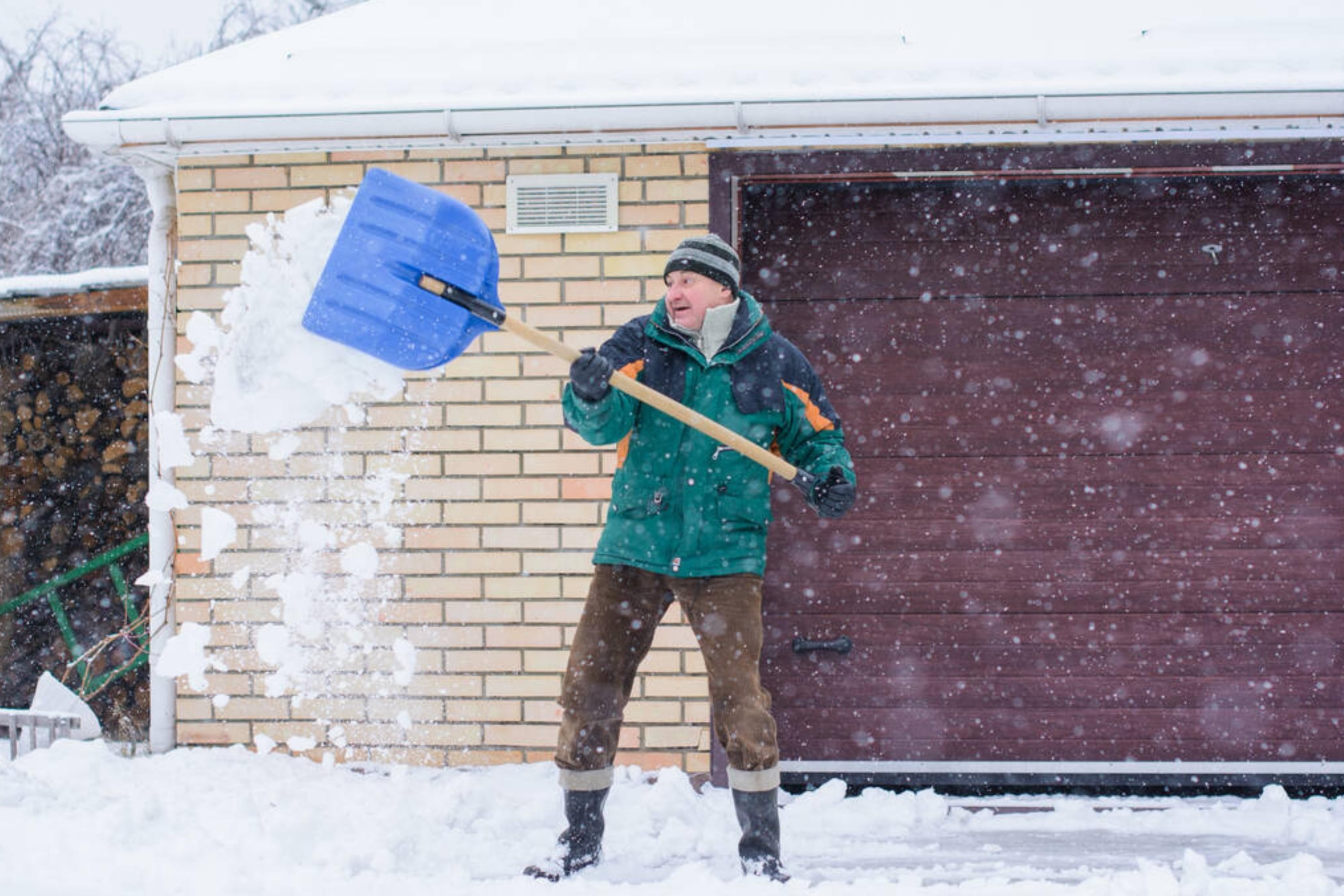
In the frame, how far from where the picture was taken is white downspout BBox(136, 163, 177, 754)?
12.3 feet

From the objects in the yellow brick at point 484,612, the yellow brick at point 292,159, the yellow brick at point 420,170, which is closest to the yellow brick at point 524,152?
the yellow brick at point 420,170

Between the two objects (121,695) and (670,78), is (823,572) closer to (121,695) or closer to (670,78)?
(670,78)

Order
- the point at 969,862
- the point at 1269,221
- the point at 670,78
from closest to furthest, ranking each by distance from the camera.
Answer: the point at 969,862, the point at 670,78, the point at 1269,221

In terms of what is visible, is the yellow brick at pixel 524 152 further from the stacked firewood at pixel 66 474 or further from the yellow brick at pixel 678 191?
the stacked firewood at pixel 66 474

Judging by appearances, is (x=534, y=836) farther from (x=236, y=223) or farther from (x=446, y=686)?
(x=236, y=223)

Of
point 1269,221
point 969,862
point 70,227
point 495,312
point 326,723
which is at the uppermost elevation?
point 70,227

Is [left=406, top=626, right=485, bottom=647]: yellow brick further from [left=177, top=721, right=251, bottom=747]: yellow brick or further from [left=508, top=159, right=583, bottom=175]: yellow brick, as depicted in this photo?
[left=508, top=159, right=583, bottom=175]: yellow brick

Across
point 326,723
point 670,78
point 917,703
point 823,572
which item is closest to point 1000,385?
point 823,572

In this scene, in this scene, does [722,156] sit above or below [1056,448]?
above

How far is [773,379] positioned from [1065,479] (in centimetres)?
154

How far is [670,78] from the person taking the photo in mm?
3539

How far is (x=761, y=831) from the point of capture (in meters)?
2.68

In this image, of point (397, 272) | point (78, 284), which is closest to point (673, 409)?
point (397, 272)

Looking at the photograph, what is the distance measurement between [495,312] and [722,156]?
1343mm
